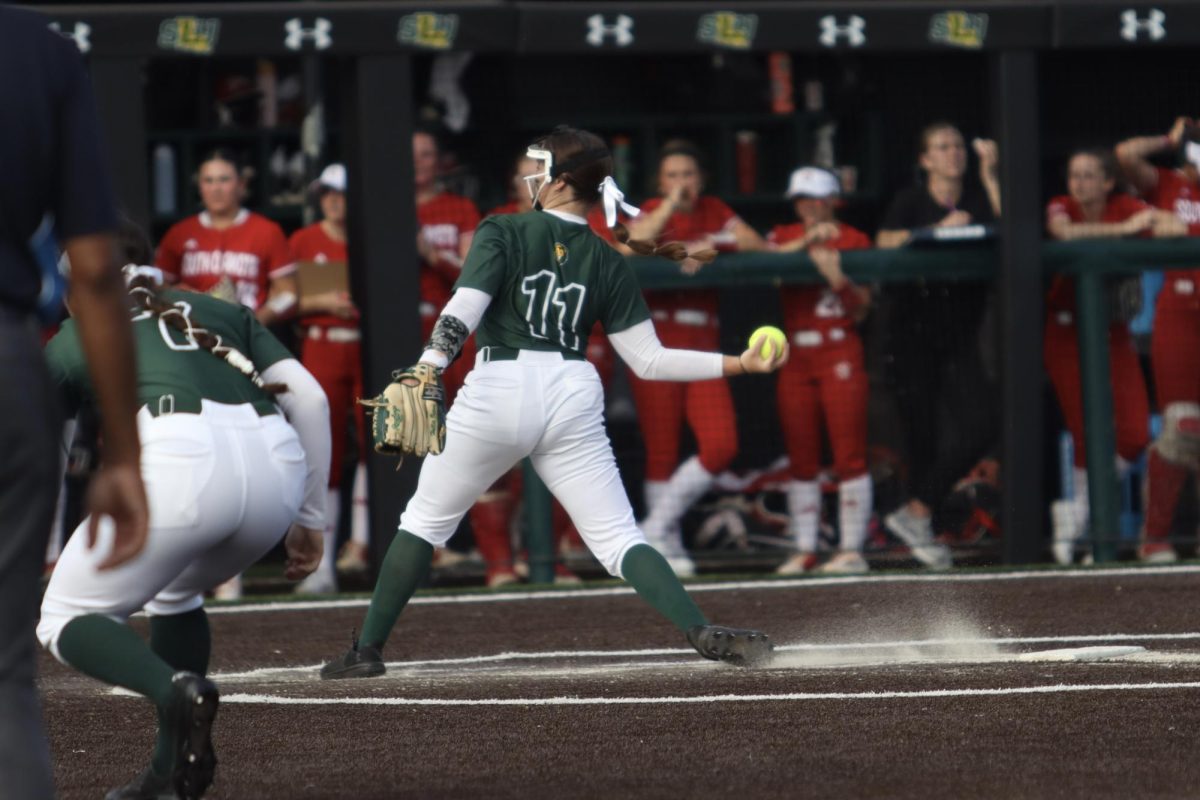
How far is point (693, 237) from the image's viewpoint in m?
11.0

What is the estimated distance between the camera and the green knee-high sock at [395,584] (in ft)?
23.3

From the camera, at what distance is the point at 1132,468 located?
446 inches

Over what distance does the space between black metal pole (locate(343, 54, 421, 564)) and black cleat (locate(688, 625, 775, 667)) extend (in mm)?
4362

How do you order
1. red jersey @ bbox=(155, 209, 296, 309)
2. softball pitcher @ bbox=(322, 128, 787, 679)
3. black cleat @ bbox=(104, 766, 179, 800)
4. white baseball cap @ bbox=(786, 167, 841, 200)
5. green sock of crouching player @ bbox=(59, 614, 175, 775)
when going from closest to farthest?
green sock of crouching player @ bbox=(59, 614, 175, 775) < black cleat @ bbox=(104, 766, 179, 800) < softball pitcher @ bbox=(322, 128, 787, 679) < red jersey @ bbox=(155, 209, 296, 309) < white baseball cap @ bbox=(786, 167, 841, 200)

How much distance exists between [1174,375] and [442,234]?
3891 millimetres

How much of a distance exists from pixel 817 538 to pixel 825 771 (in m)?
6.16

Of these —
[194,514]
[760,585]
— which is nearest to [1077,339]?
[760,585]

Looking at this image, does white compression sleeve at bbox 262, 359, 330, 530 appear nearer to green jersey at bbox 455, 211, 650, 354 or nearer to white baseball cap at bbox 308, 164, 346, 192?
green jersey at bbox 455, 211, 650, 354

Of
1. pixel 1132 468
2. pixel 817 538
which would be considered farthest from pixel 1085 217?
pixel 817 538

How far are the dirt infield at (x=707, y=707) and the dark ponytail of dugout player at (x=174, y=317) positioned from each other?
3.23ft

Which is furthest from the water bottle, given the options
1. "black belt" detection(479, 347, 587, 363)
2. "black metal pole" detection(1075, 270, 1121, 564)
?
"black belt" detection(479, 347, 587, 363)

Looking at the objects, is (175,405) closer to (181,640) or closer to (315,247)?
(181,640)

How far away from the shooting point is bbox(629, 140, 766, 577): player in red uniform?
35.9 ft

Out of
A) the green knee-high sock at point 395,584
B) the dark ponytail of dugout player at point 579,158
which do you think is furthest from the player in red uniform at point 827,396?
the green knee-high sock at point 395,584
